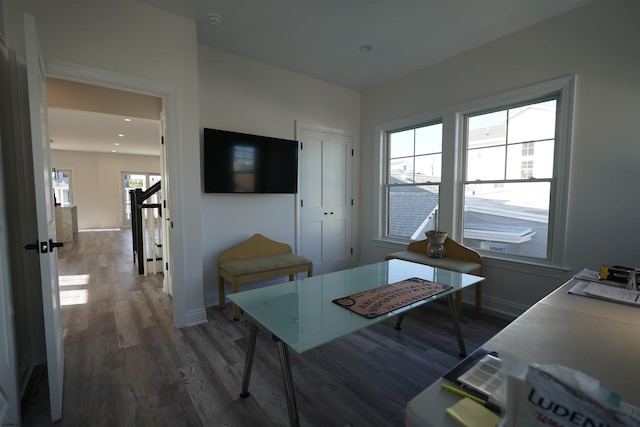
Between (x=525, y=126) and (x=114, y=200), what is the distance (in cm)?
1159

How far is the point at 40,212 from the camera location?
4.93 ft

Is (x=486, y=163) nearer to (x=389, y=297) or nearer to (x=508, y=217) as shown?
(x=508, y=217)

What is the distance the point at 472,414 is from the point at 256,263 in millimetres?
2629

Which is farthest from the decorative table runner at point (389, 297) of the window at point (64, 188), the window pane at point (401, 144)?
the window at point (64, 188)

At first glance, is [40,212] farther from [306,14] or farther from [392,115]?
[392,115]

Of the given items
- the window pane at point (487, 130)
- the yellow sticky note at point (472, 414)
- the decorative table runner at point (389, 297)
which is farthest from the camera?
the window pane at point (487, 130)

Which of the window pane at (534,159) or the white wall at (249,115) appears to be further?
the white wall at (249,115)

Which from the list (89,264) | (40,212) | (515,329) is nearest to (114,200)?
(89,264)

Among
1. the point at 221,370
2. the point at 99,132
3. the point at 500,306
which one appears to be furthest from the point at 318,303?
the point at 99,132

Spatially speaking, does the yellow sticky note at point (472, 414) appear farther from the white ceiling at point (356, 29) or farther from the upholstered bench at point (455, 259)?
the white ceiling at point (356, 29)

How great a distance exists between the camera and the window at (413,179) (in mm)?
3672

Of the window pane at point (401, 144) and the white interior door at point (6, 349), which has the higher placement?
the window pane at point (401, 144)

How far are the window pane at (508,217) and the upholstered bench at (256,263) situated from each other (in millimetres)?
1940

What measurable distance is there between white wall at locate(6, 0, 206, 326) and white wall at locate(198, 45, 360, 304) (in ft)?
1.47
